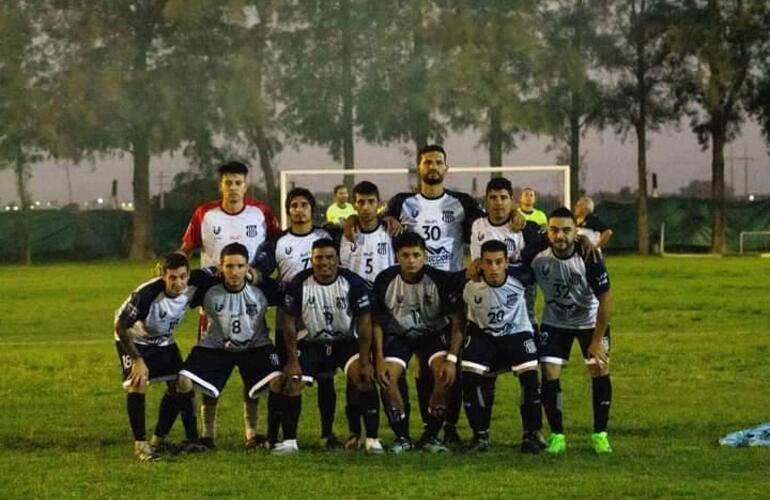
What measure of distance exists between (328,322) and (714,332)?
9383mm

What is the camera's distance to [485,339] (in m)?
9.45

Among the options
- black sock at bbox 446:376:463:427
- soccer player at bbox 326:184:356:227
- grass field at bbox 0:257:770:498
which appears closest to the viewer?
grass field at bbox 0:257:770:498

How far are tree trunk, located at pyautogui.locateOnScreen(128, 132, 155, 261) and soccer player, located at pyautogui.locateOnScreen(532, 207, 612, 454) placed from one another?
3810 centimetres

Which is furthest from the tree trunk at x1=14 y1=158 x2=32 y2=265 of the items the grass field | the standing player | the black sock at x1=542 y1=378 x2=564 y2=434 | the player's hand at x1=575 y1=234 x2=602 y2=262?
the player's hand at x1=575 y1=234 x2=602 y2=262

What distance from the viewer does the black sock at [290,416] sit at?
9406 mm

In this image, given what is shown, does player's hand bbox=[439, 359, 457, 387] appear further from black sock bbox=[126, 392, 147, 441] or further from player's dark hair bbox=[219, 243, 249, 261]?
black sock bbox=[126, 392, 147, 441]

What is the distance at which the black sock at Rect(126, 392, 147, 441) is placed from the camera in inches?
365

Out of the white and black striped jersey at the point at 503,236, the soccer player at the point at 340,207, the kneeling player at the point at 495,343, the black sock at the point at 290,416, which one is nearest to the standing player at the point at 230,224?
the black sock at the point at 290,416

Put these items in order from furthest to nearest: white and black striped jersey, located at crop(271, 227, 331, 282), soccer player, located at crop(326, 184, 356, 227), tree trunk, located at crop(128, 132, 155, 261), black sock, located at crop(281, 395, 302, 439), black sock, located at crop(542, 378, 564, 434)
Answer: tree trunk, located at crop(128, 132, 155, 261) < soccer player, located at crop(326, 184, 356, 227) < white and black striped jersey, located at crop(271, 227, 331, 282) < black sock, located at crop(281, 395, 302, 439) < black sock, located at crop(542, 378, 564, 434)

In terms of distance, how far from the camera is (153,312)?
9508mm

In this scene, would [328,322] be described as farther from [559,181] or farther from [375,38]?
[375,38]

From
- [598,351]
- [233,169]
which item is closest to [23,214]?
[233,169]

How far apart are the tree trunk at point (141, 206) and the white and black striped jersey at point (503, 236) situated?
124 feet

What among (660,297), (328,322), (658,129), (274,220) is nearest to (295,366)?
(328,322)
